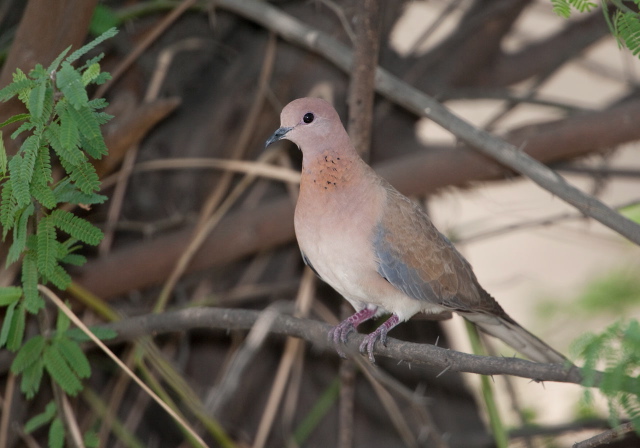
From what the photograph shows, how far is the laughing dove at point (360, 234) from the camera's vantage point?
255 cm

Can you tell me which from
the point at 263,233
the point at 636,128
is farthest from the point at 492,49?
the point at 263,233

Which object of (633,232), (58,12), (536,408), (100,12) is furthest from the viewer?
(536,408)

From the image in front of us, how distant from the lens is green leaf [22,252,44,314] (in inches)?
93.1

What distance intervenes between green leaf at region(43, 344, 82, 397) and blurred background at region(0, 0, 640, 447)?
54 centimetres

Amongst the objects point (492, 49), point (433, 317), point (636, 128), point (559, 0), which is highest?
point (492, 49)

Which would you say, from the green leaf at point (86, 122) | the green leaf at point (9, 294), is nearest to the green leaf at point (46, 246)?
the green leaf at point (9, 294)

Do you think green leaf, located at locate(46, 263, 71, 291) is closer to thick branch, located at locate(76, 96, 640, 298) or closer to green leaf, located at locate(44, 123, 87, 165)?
green leaf, located at locate(44, 123, 87, 165)

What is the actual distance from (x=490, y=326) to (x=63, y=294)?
1.83 meters

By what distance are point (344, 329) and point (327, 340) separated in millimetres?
182

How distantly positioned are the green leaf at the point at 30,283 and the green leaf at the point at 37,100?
58cm

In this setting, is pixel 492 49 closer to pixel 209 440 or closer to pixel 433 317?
pixel 433 317

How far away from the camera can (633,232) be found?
2.49 meters

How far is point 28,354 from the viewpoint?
2580 mm

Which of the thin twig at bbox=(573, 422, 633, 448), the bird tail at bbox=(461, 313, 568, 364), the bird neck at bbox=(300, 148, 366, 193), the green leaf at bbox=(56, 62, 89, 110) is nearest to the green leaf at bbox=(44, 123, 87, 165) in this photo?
the green leaf at bbox=(56, 62, 89, 110)
